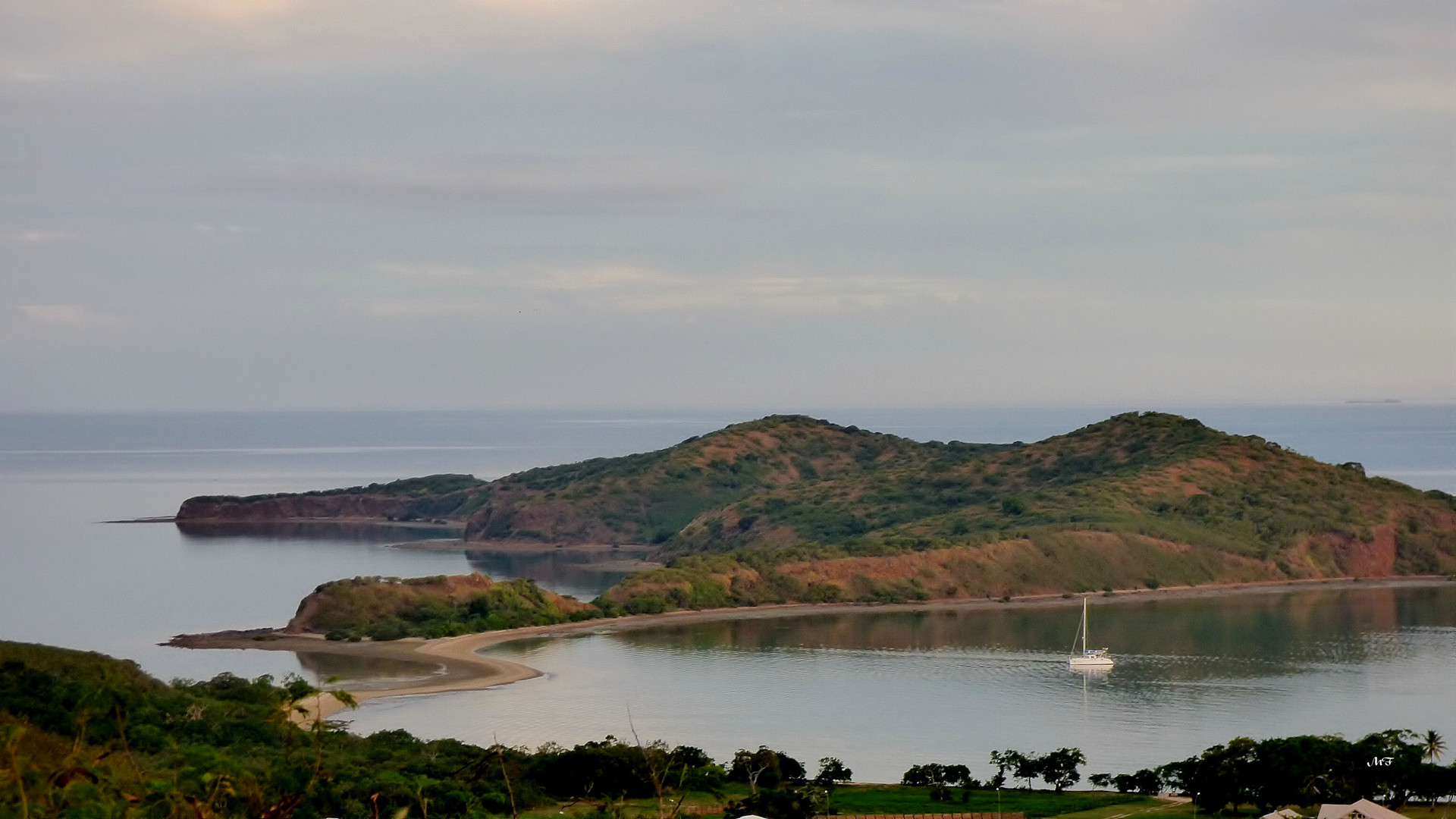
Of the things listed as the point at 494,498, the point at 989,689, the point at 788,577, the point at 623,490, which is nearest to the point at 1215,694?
the point at 989,689

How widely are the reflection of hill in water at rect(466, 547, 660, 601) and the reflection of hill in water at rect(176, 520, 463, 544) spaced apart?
12035mm

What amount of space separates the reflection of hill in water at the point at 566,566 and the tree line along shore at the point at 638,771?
48379 mm

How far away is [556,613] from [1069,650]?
22.3m

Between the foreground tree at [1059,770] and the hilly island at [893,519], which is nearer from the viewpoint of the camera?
the foreground tree at [1059,770]

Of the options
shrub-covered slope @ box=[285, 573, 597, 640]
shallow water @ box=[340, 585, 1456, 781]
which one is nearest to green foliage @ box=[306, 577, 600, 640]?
shrub-covered slope @ box=[285, 573, 597, 640]

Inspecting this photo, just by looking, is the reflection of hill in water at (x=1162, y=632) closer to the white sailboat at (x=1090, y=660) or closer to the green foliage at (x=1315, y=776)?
the white sailboat at (x=1090, y=660)

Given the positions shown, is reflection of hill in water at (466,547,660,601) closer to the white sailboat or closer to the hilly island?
the hilly island

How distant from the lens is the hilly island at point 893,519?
7894 cm

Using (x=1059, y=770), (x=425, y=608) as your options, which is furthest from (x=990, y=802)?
(x=425, y=608)

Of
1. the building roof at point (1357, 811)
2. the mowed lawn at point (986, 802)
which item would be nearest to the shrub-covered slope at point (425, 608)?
the mowed lawn at point (986, 802)

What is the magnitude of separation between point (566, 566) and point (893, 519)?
66.8 ft

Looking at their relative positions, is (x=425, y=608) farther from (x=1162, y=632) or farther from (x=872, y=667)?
(x=1162, y=632)

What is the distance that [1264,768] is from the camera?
33.3 m

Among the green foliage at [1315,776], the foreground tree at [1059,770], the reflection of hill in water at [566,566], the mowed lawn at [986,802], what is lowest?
the mowed lawn at [986,802]
